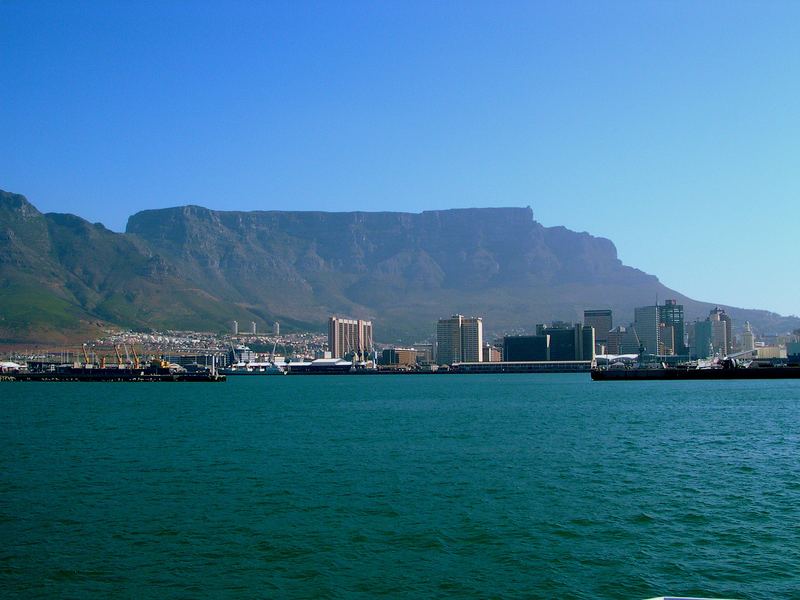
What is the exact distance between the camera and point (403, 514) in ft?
76.3

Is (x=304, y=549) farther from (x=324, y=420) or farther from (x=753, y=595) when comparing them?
(x=324, y=420)

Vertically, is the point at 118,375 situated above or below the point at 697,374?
above

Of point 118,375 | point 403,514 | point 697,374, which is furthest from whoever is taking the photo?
point 118,375

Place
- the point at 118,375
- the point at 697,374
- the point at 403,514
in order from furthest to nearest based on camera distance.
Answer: the point at 118,375
the point at 697,374
the point at 403,514

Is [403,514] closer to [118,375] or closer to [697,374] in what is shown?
[697,374]

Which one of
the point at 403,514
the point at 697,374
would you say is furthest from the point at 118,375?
the point at 403,514

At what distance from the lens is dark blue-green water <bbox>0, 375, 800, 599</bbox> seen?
17469mm

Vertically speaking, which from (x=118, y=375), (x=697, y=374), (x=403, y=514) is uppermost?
(x=118, y=375)

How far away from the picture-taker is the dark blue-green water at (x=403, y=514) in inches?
688

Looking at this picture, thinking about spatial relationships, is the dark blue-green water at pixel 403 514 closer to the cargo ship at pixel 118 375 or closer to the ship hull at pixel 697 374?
the ship hull at pixel 697 374

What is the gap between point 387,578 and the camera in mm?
17625

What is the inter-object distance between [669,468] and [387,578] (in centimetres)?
1705

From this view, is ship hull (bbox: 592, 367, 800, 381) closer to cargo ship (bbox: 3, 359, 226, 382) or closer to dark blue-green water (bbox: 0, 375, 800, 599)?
cargo ship (bbox: 3, 359, 226, 382)

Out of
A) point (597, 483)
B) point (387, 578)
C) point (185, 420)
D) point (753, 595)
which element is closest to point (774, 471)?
point (597, 483)
